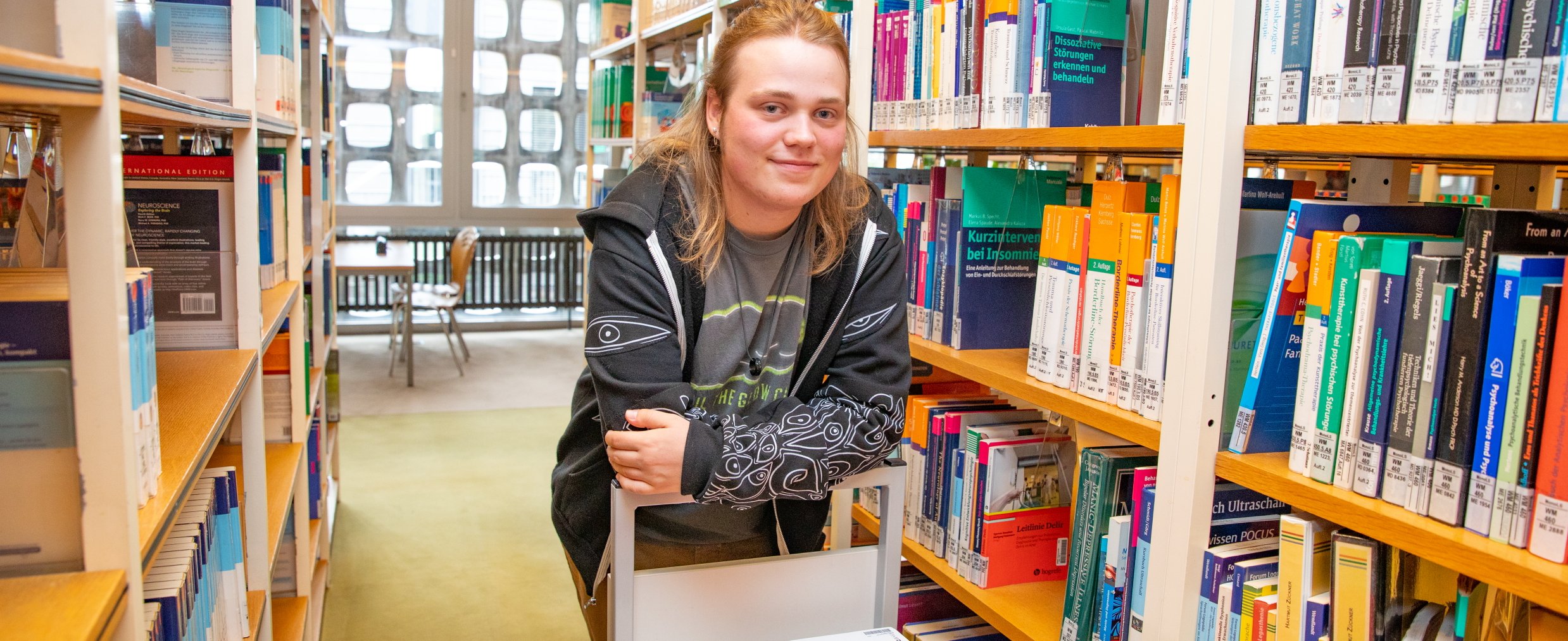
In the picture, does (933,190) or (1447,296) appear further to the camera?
(933,190)

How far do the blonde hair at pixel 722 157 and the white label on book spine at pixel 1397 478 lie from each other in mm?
772

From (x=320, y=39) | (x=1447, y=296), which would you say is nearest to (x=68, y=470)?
(x=1447, y=296)

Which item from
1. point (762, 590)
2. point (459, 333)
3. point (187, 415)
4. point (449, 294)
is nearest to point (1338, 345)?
point (762, 590)

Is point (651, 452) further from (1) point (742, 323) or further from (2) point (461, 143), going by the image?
(2) point (461, 143)

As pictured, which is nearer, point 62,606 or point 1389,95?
point 62,606

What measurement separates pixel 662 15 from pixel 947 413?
2877 millimetres

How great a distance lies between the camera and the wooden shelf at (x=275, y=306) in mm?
1914

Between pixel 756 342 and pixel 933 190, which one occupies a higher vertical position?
pixel 933 190

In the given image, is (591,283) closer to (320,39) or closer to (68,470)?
(68,470)

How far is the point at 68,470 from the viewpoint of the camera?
89 centimetres

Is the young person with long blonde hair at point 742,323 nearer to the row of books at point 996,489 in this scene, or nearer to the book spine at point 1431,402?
the row of books at point 996,489

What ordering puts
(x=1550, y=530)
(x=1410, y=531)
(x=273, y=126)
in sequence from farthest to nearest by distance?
(x=273, y=126) < (x=1410, y=531) < (x=1550, y=530)

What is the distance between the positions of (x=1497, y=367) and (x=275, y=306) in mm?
1918

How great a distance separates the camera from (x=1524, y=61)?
1.05 metres
